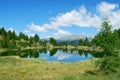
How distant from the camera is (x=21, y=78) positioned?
3953 centimetres

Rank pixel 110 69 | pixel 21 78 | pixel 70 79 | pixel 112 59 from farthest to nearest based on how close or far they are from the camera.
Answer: pixel 110 69
pixel 112 59
pixel 21 78
pixel 70 79

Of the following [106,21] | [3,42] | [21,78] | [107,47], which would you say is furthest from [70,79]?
[3,42]

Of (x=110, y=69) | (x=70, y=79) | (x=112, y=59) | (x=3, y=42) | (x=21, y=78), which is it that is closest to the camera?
(x=70, y=79)

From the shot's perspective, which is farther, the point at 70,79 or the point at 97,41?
the point at 97,41

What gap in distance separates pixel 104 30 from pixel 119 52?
4.96m

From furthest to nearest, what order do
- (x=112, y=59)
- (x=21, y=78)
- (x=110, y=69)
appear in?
(x=110, y=69), (x=112, y=59), (x=21, y=78)

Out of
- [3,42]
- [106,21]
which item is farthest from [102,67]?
[3,42]

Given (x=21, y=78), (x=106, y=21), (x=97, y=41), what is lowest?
→ (x=21, y=78)

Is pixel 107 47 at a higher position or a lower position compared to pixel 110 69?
higher

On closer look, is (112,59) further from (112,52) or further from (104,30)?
(104,30)

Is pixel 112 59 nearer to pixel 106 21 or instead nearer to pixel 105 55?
pixel 105 55

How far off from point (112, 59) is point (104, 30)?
5301 mm

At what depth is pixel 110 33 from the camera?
42.7 meters

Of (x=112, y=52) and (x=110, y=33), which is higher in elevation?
(x=110, y=33)
